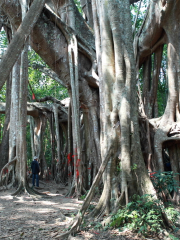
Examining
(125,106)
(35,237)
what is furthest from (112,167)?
(35,237)

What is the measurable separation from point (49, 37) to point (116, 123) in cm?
397

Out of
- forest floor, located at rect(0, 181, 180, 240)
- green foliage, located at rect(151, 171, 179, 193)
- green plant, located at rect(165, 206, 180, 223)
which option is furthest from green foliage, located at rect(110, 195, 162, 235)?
green foliage, located at rect(151, 171, 179, 193)

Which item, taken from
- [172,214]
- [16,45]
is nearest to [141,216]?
[172,214]

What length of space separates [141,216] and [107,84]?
7.46ft

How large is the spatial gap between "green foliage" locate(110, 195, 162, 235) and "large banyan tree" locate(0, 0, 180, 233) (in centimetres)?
27

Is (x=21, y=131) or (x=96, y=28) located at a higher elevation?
(x=96, y=28)

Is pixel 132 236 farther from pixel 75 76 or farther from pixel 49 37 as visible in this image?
pixel 49 37

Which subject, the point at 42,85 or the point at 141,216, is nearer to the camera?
the point at 141,216

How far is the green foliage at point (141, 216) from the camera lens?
3328 millimetres

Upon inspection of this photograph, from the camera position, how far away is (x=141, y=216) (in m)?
3.44

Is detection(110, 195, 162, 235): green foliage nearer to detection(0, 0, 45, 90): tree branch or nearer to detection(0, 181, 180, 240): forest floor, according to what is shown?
detection(0, 181, 180, 240): forest floor

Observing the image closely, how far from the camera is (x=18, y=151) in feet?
22.7

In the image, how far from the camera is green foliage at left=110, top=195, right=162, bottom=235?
10.9 feet

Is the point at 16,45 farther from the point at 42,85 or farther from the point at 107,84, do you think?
the point at 42,85
